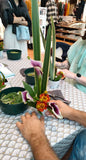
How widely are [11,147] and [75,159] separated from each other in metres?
0.35

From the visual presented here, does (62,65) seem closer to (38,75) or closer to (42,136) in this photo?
(38,75)

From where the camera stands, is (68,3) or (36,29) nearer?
(36,29)

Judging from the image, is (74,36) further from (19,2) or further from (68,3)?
(19,2)

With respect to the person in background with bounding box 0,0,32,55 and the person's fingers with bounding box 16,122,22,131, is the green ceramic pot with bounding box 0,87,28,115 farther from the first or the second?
the person in background with bounding box 0,0,32,55

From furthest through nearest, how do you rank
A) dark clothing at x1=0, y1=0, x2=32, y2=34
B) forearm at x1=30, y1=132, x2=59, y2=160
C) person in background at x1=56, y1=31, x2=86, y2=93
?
1. dark clothing at x1=0, y1=0, x2=32, y2=34
2. person in background at x1=56, y1=31, x2=86, y2=93
3. forearm at x1=30, y1=132, x2=59, y2=160

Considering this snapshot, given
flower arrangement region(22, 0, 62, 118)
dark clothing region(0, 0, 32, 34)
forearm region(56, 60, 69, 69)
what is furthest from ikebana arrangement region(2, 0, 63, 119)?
dark clothing region(0, 0, 32, 34)

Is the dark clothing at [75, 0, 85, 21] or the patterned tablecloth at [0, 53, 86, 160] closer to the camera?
the patterned tablecloth at [0, 53, 86, 160]

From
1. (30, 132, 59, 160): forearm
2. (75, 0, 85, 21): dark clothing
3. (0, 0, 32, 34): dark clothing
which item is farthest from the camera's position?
(75, 0, 85, 21): dark clothing

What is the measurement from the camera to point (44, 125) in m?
0.70

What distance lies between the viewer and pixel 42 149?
56cm

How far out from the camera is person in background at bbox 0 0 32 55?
7.28ft

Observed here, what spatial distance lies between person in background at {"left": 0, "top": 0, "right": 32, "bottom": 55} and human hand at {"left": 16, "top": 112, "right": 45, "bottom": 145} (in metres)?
2.03

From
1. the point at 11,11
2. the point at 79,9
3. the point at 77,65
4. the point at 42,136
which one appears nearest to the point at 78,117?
the point at 42,136

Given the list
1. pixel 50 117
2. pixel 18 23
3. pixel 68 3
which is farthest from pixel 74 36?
pixel 50 117
